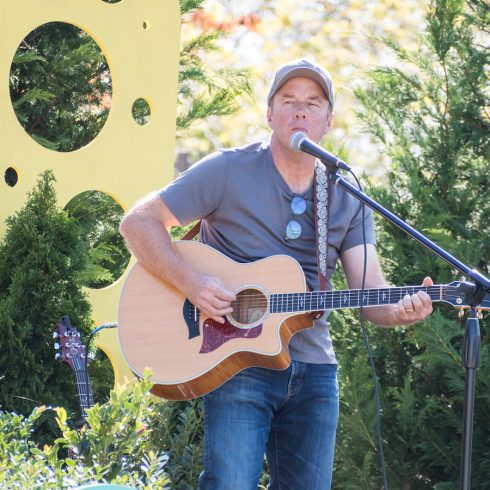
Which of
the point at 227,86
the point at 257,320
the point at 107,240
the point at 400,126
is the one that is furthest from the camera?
the point at 227,86

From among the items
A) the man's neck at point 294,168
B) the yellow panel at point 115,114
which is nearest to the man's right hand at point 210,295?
the man's neck at point 294,168

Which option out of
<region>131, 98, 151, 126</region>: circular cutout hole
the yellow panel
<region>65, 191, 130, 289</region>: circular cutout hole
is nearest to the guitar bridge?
the yellow panel

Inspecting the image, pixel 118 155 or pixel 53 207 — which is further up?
pixel 118 155

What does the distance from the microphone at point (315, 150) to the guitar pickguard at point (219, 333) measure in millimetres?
700

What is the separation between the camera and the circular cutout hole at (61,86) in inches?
240

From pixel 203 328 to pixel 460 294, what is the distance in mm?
1031

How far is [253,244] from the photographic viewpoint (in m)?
3.74

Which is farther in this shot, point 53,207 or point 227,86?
point 227,86

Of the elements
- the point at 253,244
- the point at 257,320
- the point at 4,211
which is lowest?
the point at 257,320

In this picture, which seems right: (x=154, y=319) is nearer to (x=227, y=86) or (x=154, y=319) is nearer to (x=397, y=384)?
(x=397, y=384)

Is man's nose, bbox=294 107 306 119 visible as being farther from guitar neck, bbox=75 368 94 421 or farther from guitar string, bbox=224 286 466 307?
guitar neck, bbox=75 368 94 421

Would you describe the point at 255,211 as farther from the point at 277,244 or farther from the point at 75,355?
the point at 75,355

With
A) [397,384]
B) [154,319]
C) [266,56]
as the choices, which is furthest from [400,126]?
[266,56]

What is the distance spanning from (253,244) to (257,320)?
29 cm
